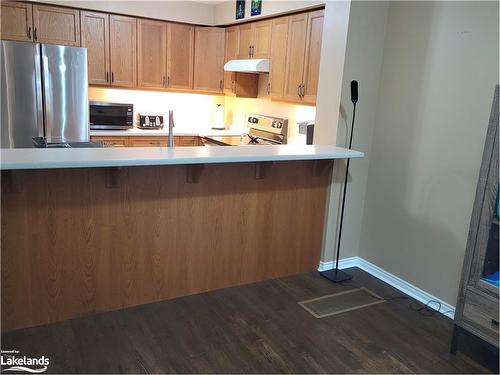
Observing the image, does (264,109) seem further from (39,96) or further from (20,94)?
(20,94)

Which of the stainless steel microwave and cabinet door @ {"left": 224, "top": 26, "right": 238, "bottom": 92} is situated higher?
cabinet door @ {"left": 224, "top": 26, "right": 238, "bottom": 92}

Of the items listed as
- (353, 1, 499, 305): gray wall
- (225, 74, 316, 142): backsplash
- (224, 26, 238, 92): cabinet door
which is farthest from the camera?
(224, 26, 238, 92): cabinet door

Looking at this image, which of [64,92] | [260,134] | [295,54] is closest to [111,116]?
[64,92]

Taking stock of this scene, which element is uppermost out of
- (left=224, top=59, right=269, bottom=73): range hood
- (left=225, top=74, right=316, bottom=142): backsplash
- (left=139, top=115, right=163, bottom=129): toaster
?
(left=224, top=59, right=269, bottom=73): range hood

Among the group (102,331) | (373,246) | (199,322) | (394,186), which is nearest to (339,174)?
(394,186)

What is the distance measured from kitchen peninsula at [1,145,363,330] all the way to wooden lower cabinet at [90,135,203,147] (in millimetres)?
2164

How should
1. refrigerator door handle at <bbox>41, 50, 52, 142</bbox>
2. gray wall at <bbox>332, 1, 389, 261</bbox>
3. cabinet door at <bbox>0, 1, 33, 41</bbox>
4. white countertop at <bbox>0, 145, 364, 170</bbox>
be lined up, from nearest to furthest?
white countertop at <bbox>0, 145, 364, 170</bbox> < gray wall at <bbox>332, 1, 389, 261</bbox> < refrigerator door handle at <bbox>41, 50, 52, 142</bbox> < cabinet door at <bbox>0, 1, 33, 41</bbox>

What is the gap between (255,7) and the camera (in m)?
4.44

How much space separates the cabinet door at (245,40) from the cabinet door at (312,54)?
3.36 feet

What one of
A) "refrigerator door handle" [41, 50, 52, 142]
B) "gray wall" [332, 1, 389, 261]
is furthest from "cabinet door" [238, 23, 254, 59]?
"refrigerator door handle" [41, 50, 52, 142]

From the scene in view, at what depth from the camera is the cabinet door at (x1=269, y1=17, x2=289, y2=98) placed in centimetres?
416

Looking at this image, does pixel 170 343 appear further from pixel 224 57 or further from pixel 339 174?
Result: pixel 224 57

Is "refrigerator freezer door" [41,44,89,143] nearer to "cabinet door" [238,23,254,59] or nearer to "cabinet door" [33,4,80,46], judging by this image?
"cabinet door" [33,4,80,46]

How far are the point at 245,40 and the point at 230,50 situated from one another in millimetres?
392
